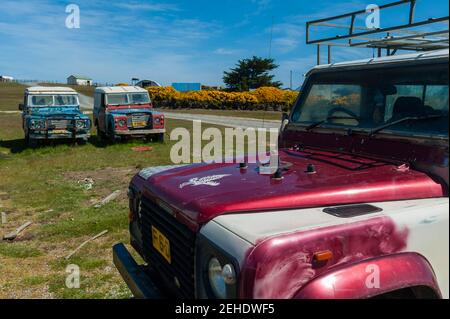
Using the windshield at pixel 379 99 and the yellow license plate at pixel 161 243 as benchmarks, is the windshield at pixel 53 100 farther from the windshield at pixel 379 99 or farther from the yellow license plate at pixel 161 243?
the yellow license plate at pixel 161 243

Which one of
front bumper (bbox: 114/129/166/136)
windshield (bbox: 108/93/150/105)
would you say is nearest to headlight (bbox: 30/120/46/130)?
front bumper (bbox: 114/129/166/136)

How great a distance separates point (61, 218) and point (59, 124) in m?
8.60

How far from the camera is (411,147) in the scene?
279 centimetres

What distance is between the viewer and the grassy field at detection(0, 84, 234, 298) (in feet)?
14.5

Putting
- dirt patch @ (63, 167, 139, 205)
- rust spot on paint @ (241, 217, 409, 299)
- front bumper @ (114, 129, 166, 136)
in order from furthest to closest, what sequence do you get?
front bumper @ (114, 129, 166, 136) < dirt patch @ (63, 167, 139, 205) < rust spot on paint @ (241, 217, 409, 299)

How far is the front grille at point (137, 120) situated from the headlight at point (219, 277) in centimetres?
1386

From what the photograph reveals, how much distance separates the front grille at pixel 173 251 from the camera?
2332mm

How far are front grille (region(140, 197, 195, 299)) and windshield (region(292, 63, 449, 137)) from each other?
1.61m

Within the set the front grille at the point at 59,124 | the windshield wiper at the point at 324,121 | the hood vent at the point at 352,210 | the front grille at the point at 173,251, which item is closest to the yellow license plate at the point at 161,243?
the front grille at the point at 173,251

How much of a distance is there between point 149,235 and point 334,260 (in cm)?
147

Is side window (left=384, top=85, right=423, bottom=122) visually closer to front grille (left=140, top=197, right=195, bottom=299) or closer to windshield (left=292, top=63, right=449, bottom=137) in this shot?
windshield (left=292, top=63, right=449, bottom=137)

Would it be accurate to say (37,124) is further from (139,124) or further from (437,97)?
(437,97)
